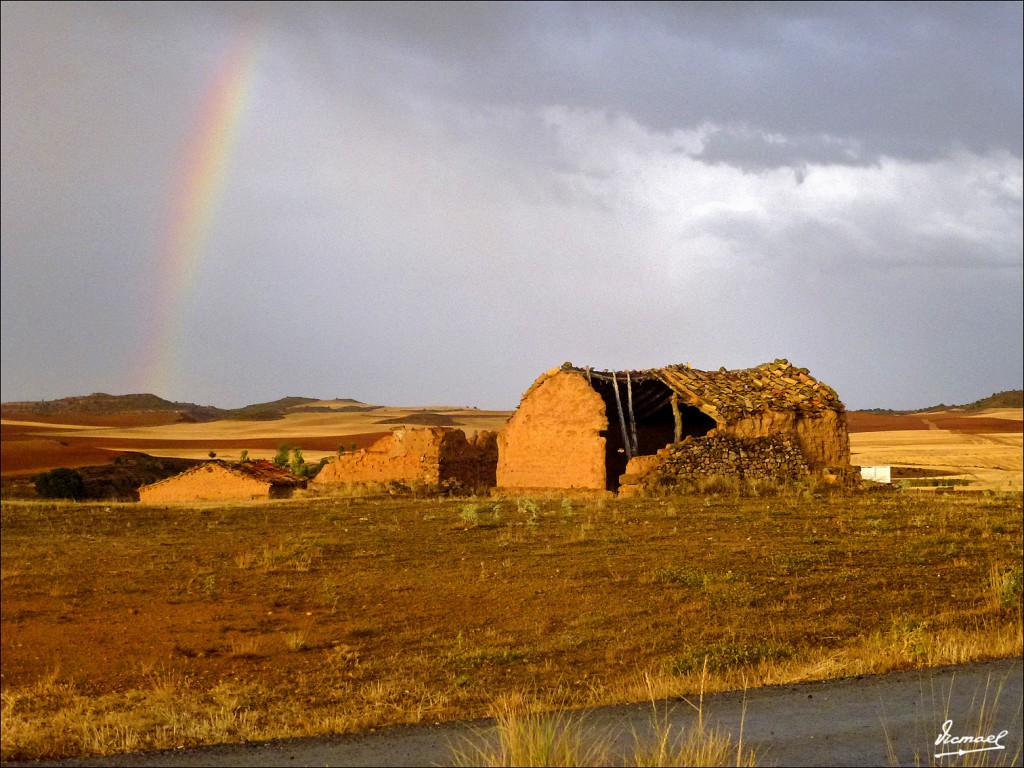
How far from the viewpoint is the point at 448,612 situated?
11.8 m

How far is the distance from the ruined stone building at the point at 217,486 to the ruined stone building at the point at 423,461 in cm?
130

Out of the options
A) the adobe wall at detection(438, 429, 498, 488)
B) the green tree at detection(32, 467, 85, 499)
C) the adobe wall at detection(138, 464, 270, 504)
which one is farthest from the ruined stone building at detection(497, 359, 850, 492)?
the green tree at detection(32, 467, 85, 499)

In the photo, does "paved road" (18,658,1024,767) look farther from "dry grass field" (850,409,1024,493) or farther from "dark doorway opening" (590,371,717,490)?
"dry grass field" (850,409,1024,493)

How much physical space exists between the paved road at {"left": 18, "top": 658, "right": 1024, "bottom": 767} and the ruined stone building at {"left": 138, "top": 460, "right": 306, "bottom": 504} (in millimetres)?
22795

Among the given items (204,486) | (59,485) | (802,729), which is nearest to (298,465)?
(59,485)

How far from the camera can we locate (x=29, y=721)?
8.18m

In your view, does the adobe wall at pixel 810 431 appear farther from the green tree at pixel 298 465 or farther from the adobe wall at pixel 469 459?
the green tree at pixel 298 465

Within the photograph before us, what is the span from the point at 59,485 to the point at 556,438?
2030cm

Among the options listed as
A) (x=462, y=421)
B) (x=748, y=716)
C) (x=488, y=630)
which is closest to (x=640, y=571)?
(x=488, y=630)

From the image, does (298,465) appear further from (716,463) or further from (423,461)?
(716,463)

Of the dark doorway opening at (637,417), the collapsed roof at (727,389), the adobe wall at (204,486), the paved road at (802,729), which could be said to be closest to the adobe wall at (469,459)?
the dark doorway opening at (637,417)

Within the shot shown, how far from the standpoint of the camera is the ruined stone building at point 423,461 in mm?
27078

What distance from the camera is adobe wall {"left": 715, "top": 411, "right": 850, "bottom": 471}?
2447 centimetres

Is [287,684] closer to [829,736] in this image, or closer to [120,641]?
[120,641]
